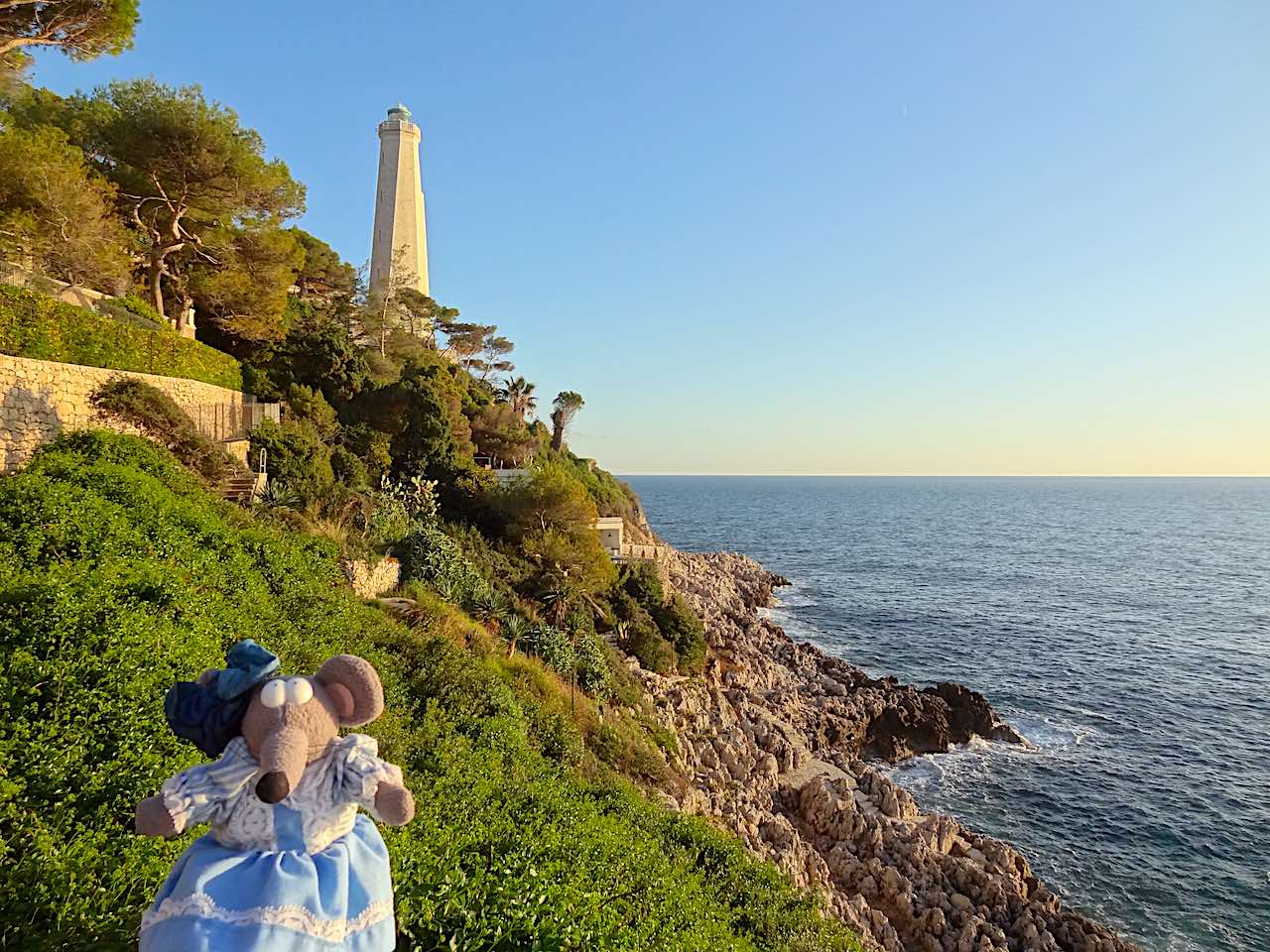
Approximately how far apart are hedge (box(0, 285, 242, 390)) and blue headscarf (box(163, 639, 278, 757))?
37.7 ft

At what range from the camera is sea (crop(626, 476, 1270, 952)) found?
50.5 feet

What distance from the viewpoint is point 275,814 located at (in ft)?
7.86

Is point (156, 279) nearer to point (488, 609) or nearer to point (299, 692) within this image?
point (488, 609)

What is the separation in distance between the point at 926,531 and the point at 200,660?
286 feet

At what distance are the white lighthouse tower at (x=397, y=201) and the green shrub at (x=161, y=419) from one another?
101ft

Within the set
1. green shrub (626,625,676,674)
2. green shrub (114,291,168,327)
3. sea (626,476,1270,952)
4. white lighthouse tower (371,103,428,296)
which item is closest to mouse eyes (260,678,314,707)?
green shrub (114,291,168,327)

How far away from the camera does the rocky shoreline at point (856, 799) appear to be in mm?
12758

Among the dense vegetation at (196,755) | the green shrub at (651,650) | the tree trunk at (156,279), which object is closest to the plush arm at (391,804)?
the dense vegetation at (196,755)

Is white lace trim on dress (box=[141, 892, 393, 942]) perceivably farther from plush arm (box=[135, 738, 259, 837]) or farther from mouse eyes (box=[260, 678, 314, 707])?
mouse eyes (box=[260, 678, 314, 707])

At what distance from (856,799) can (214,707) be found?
1784cm

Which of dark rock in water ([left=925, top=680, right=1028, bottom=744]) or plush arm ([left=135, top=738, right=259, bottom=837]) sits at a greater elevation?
plush arm ([left=135, top=738, right=259, bottom=837])

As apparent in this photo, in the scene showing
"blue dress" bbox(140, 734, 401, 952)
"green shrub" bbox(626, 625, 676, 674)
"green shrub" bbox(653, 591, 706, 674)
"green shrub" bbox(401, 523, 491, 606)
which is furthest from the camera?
"green shrub" bbox(653, 591, 706, 674)

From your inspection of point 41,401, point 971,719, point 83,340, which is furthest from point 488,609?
point 971,719

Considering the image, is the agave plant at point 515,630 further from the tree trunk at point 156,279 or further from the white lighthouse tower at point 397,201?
the white lighthouse tower at point 397,201
